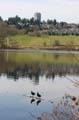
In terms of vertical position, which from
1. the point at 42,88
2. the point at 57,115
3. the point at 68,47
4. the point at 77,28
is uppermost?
the point at 68,47

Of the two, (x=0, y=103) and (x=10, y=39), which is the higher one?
(x=0, y=103)

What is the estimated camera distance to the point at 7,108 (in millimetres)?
13086

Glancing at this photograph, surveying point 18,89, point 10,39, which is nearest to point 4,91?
point 18,89

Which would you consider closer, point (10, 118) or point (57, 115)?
point (57, 115)

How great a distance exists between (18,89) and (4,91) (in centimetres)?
68

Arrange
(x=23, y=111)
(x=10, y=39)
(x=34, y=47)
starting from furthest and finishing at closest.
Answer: (x=10, y=39)
(x=34, y=47)
(x=23, y=111)

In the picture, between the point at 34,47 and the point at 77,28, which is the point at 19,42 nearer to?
the point at 34,47

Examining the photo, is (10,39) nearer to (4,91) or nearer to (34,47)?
(34,47)

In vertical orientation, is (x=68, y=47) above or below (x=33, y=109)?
above

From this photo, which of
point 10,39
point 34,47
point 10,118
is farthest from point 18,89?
point 10,39

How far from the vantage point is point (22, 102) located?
14.1m

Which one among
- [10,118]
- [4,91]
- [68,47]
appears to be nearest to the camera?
[68,47]

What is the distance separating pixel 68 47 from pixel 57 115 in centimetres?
94

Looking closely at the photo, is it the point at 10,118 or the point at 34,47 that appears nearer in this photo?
the point at 10,118
